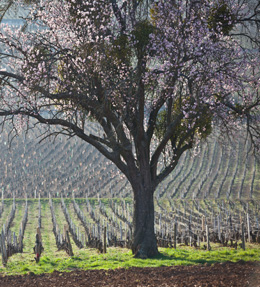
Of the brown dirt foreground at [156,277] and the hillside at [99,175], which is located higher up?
the hillside at [99,175]

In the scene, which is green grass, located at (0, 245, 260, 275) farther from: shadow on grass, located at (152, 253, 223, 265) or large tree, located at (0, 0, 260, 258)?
large tree, located at (0, 0, 260, 258)

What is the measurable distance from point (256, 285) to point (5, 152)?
41829 millimetres

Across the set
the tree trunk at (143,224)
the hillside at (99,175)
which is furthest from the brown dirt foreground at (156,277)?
the hillside at (99,175)

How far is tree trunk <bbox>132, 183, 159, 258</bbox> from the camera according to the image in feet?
48.5

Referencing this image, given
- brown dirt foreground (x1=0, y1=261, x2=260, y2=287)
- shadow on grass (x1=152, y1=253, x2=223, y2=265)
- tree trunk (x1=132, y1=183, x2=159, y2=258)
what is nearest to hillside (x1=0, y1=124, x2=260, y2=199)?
tree trunk (x1=132, y1=183, x2=159, y2=258)

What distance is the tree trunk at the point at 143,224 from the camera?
14781 mm

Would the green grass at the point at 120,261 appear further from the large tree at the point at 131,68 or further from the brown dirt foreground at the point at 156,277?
the brown dirt foreground at the point at 156,277

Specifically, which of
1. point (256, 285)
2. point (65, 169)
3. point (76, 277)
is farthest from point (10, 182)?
point (256, 285)

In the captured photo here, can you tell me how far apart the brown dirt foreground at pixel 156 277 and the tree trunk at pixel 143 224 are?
326cm

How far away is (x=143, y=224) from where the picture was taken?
48.9 feet

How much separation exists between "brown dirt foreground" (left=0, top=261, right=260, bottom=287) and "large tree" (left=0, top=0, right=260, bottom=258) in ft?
12.5

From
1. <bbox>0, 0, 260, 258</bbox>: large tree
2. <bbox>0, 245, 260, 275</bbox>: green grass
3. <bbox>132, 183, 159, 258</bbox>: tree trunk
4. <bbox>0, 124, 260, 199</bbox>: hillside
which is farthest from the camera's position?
<bbox>0, 124, 260, 199</bbox>: hillside

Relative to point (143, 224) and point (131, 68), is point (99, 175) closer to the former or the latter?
point (143, 224)

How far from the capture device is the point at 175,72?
46.1ft
